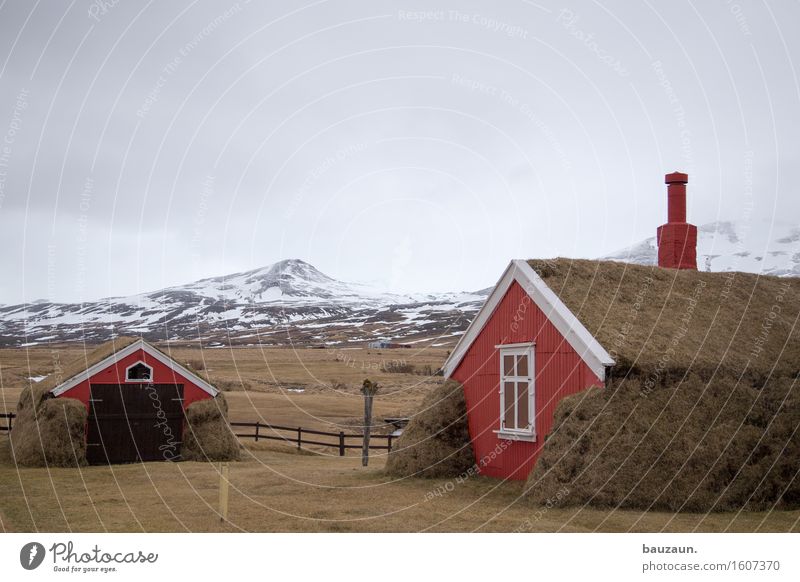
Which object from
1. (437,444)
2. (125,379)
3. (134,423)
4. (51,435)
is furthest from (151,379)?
(437,444)

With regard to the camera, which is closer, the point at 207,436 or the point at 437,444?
the point at 437,444

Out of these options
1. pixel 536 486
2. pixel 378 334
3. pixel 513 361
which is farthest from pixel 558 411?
pixel 378 334

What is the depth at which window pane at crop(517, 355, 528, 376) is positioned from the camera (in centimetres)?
1491

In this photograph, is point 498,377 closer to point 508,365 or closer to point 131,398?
point 508,365

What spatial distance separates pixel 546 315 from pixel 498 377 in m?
2.06

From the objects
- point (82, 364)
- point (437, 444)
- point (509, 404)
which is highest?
point (82, 364)

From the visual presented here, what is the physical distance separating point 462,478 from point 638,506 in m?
4.81

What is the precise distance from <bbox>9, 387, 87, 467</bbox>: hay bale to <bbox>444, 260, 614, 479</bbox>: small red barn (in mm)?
12132

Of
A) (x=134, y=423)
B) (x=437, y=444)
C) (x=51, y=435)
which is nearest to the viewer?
(x=437, y=444)

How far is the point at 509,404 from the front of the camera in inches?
602

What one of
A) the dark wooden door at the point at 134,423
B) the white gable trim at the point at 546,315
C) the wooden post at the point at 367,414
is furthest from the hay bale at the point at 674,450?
the dark wooden door at the point at 134,423

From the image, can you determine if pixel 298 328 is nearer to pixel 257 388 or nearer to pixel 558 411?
pixel 257 388

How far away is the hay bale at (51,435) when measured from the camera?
→ 2108cm

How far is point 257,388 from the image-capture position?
62.2 m
